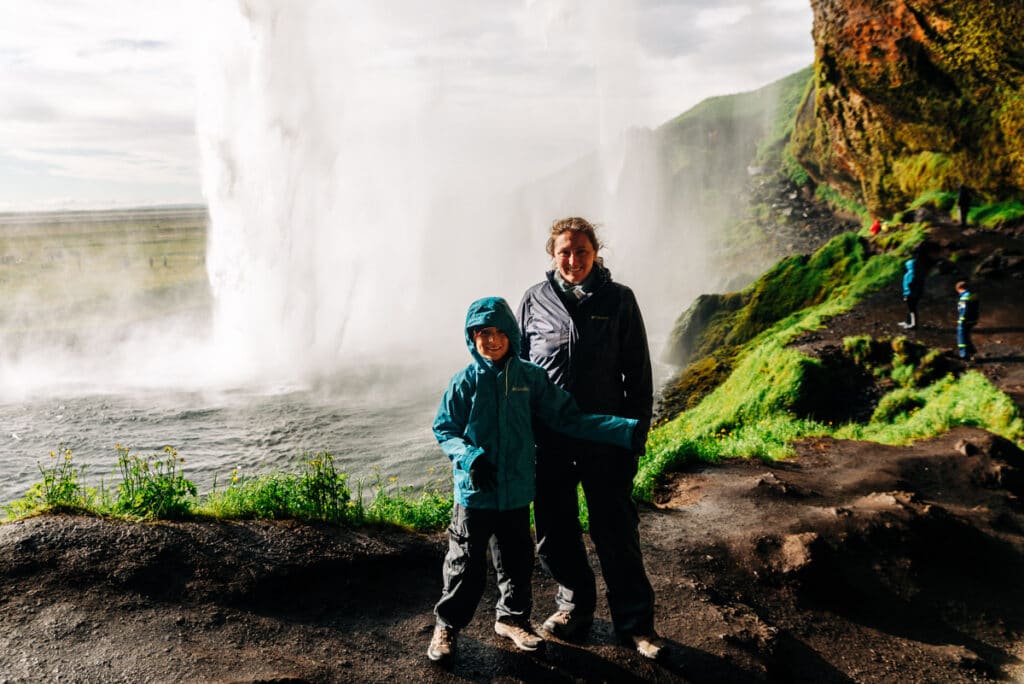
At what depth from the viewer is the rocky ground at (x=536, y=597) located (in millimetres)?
3498

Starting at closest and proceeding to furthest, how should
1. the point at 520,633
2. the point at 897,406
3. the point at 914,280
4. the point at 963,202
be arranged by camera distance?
the point at 520,633 → the point at 897,406 → the point at 914,280 → the point at 963,202

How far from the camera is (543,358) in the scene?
3.87 meters

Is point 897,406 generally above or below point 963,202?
below

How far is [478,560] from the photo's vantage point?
359cm

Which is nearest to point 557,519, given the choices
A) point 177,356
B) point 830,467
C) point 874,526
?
point 874,526

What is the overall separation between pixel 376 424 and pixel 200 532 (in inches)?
376


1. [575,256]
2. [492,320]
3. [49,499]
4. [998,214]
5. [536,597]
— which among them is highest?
[998,214]

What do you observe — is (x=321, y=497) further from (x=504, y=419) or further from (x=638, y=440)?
(x=638, y=440)

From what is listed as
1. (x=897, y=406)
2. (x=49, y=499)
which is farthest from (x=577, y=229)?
(x=897, y=406)

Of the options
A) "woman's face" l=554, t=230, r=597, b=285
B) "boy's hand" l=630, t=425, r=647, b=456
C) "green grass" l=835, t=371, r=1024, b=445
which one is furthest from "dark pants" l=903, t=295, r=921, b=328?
"boy's hand" l=630, t=425, r=647, b=456

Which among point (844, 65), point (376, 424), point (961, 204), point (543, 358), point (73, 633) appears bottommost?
point (376, 424)

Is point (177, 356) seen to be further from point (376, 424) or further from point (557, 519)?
point (557, 519)

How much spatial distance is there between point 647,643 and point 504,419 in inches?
56.8

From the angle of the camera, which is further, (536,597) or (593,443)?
(536,597)
